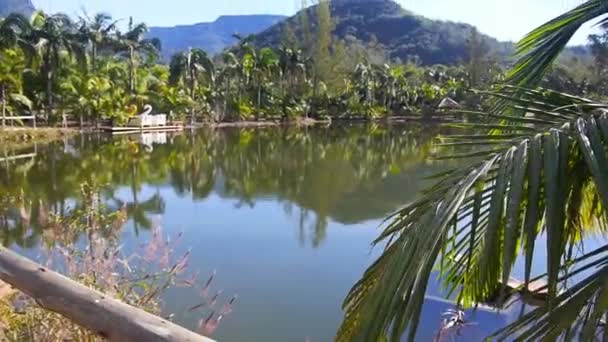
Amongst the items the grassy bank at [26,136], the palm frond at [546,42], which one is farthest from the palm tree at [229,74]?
the palm frond at [546,42]

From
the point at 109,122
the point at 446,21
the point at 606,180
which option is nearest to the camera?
the point at 606,180

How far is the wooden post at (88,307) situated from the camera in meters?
1.67

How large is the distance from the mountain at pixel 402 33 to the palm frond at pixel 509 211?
8115 cm

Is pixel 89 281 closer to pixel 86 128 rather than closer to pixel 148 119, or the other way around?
pixel 86 128

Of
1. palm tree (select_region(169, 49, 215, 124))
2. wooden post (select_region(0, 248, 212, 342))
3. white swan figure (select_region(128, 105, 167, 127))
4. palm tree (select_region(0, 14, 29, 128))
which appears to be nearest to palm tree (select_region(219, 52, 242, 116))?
palm tree (select_region(169, 49, 215, 124))

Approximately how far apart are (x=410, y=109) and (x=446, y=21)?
2516 inches

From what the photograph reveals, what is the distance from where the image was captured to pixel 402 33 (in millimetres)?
95500

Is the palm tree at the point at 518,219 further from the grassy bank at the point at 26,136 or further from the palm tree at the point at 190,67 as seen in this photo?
the palm tree at the point at 190,67

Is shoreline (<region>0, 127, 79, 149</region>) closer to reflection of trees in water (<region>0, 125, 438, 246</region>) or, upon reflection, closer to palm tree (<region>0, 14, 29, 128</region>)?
palm tree (<region>0, 14, 29, 128</region>)

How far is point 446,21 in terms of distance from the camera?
102500mm

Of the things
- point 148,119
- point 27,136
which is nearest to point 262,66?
point 148,119

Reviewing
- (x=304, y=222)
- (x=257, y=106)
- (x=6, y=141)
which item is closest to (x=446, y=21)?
(x=257, y=106)

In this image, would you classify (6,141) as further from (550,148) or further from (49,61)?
(550,148)

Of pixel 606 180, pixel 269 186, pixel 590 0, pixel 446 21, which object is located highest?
pixel 446 21
